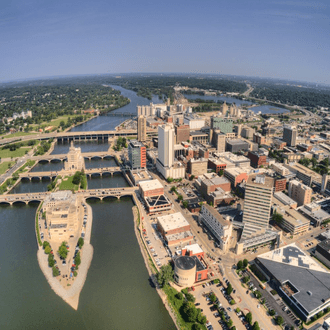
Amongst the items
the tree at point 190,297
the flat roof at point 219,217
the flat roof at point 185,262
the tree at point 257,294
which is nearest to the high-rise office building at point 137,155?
the flat roof at point 219,217

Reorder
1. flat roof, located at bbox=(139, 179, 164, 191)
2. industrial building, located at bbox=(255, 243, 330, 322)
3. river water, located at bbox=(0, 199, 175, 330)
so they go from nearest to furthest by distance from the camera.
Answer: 1. river water, located at bbox=(0, 199, 175, 330)
2. industrial building, located at bbox=(255, 243, 330, 322)
3. flat roof, located at bbox=(139, 179, 164, 191)

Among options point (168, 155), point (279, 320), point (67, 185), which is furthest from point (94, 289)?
point (168, 155)

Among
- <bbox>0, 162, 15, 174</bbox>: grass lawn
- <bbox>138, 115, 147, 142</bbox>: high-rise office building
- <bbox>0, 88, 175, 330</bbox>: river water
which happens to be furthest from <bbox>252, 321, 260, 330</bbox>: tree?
<bbox>138, 115, 147, 142</bbox>: high-rise office building

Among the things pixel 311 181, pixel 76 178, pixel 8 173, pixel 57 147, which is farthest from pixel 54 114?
pixel 311 181

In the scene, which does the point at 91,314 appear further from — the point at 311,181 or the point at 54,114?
the point at 54,114

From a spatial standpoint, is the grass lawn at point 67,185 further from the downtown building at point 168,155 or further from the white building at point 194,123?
the white building at point 194,123

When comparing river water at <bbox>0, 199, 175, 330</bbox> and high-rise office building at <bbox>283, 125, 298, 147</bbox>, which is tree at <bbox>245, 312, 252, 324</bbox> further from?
high-rise office building at <bbox>283, 125, 298, 147</bbox>
